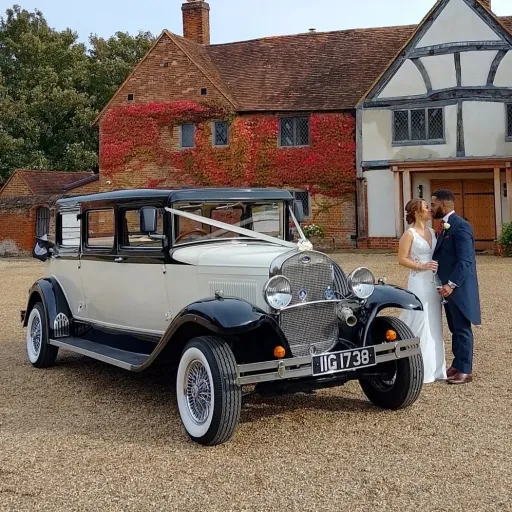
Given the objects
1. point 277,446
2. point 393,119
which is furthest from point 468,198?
point 277,446

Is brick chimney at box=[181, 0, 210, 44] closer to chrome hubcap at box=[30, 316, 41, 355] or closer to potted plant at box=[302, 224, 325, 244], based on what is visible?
potted plant at box=[302, 224, 325, 244]

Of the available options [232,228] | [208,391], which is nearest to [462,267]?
[232,228]

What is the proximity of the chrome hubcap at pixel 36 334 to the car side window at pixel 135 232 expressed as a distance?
6.10 feet

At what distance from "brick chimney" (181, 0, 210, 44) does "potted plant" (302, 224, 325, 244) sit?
10414 millimetres

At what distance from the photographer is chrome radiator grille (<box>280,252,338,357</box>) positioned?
17.3ft

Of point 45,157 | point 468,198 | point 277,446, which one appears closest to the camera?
point 277,446

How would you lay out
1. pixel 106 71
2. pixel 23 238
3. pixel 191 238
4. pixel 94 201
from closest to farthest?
pixel 191 238 < pixel 94 201 < pixel 23 238 < pixel 106 71

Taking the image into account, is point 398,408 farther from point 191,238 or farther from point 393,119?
point 393,119

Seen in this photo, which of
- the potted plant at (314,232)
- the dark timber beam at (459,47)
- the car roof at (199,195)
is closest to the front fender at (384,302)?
the car roof at (199,195)

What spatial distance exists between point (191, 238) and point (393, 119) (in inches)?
730

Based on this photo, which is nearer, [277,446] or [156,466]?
[156,466]

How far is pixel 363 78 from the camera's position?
2525 centimetres

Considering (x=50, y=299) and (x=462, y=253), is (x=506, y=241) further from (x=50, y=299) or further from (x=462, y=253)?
(x=50, y=299)

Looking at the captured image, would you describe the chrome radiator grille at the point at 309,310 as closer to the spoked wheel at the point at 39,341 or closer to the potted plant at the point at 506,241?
the spoked wheel at the point at 39,341
